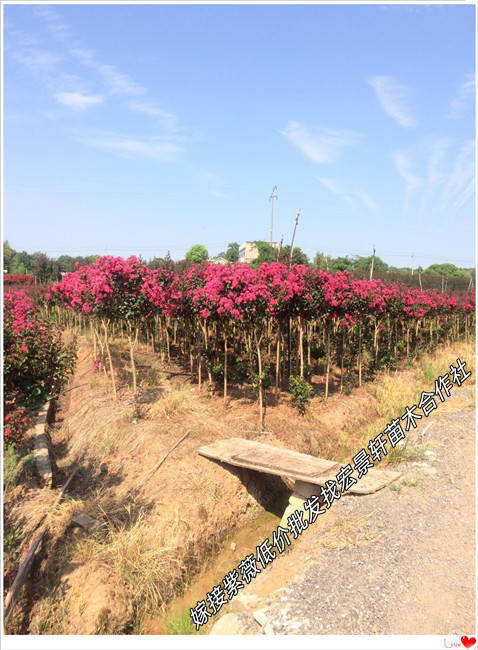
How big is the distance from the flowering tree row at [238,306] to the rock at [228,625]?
3846 millimetres

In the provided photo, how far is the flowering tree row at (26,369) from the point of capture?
377 centimetres

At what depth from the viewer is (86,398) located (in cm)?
921

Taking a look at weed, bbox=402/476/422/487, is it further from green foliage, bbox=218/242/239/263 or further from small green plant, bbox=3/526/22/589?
green foliage, bbox=218/242/239/263

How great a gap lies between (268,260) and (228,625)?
30.4 m

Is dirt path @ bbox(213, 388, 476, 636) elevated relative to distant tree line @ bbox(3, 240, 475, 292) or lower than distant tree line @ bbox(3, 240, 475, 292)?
lower

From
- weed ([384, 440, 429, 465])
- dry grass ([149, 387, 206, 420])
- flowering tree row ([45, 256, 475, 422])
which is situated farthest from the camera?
dry grass ([149, 387, 206, 420])

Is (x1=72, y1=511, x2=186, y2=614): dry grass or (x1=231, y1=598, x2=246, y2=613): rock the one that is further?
(x1=72, y1=511, x2=186, y2=614): dry grass

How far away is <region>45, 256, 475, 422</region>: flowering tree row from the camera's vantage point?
755 cm

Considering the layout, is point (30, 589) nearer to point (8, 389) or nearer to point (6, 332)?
point (8, 389)

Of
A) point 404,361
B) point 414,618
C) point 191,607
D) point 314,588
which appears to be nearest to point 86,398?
point 191,607

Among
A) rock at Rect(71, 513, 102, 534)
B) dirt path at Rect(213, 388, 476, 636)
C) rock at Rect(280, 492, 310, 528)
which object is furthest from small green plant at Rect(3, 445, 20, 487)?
rock at Rect(280, 492, 310, 528)

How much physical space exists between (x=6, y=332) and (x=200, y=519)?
361cm

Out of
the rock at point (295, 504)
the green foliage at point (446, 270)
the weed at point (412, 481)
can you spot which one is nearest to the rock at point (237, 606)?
the rock at point (295, 504)

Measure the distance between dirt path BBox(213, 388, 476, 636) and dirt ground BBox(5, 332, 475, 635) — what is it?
0.02m
